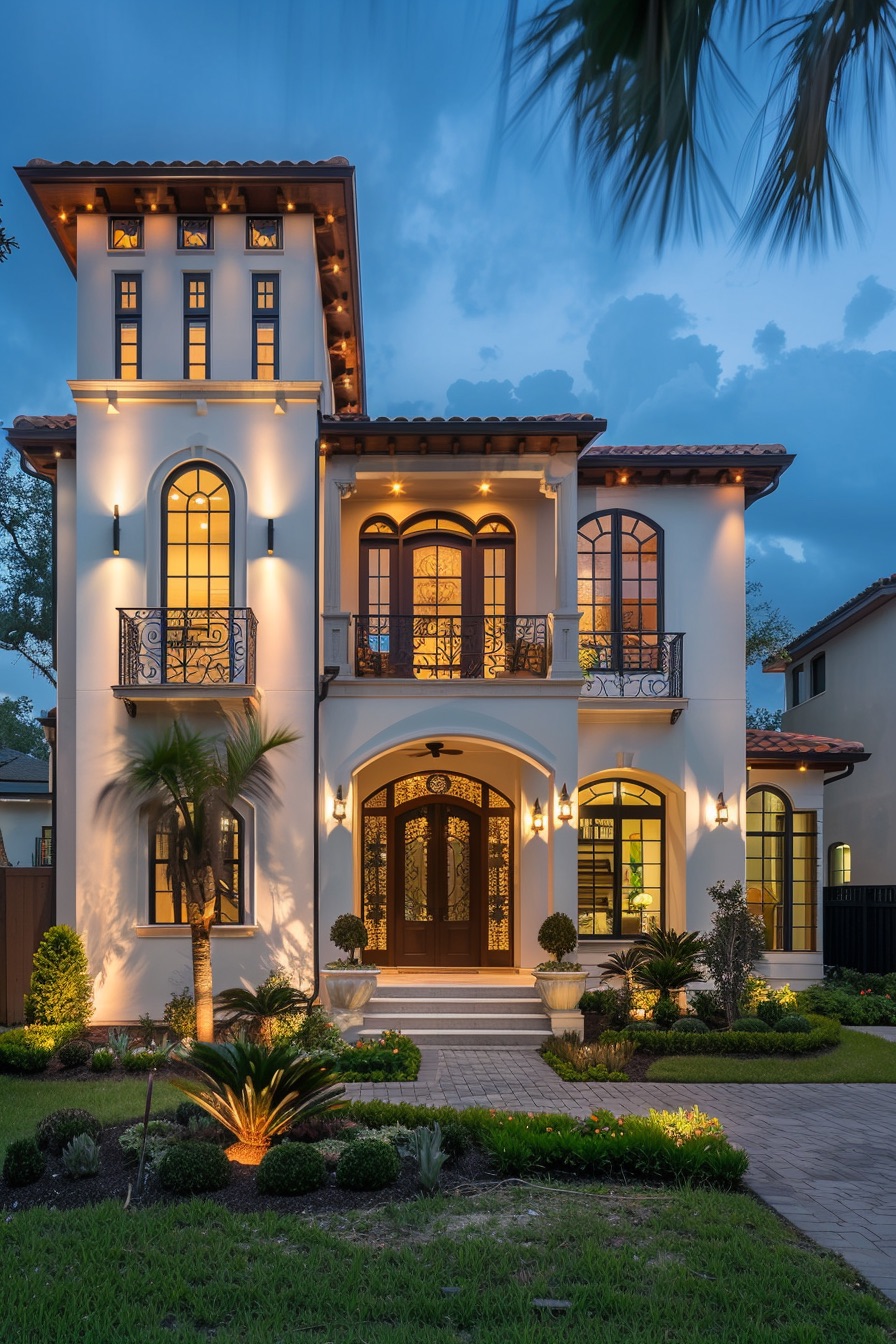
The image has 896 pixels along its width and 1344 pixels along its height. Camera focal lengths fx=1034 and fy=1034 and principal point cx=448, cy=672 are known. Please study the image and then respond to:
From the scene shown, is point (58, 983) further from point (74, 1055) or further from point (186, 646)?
point (186, 646)

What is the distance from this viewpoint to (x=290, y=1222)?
606cm

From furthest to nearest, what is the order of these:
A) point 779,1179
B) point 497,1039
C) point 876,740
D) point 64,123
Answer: point 876,740
point 497,1039
point 779,1179
point 64,123

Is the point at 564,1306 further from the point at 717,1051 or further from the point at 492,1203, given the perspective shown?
the point at 717,1051

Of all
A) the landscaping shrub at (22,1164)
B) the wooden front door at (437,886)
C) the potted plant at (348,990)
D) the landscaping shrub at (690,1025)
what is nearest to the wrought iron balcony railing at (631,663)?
the wooden front door at (437,886)

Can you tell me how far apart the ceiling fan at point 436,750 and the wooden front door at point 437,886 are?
0.76 metres

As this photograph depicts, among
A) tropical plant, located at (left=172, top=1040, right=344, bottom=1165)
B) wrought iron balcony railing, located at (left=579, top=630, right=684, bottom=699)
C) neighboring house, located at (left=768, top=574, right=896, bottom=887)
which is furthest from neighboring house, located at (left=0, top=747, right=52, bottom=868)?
tropical plant, located at (left=172, top=1040, right=344, bottom=1165)

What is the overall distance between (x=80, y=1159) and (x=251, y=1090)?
117 cm

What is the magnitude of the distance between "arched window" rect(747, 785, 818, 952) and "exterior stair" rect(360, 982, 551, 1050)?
4598 millimetres

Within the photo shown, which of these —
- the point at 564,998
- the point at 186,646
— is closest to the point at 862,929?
the point at 564,998

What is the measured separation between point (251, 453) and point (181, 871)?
5534mm

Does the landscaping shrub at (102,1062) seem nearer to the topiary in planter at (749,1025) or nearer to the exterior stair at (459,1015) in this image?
the exterior stair at (459,1015)

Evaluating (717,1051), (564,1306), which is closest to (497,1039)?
(717,1051)

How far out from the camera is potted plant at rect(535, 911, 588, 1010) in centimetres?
1273

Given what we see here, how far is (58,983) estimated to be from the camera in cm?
1223
